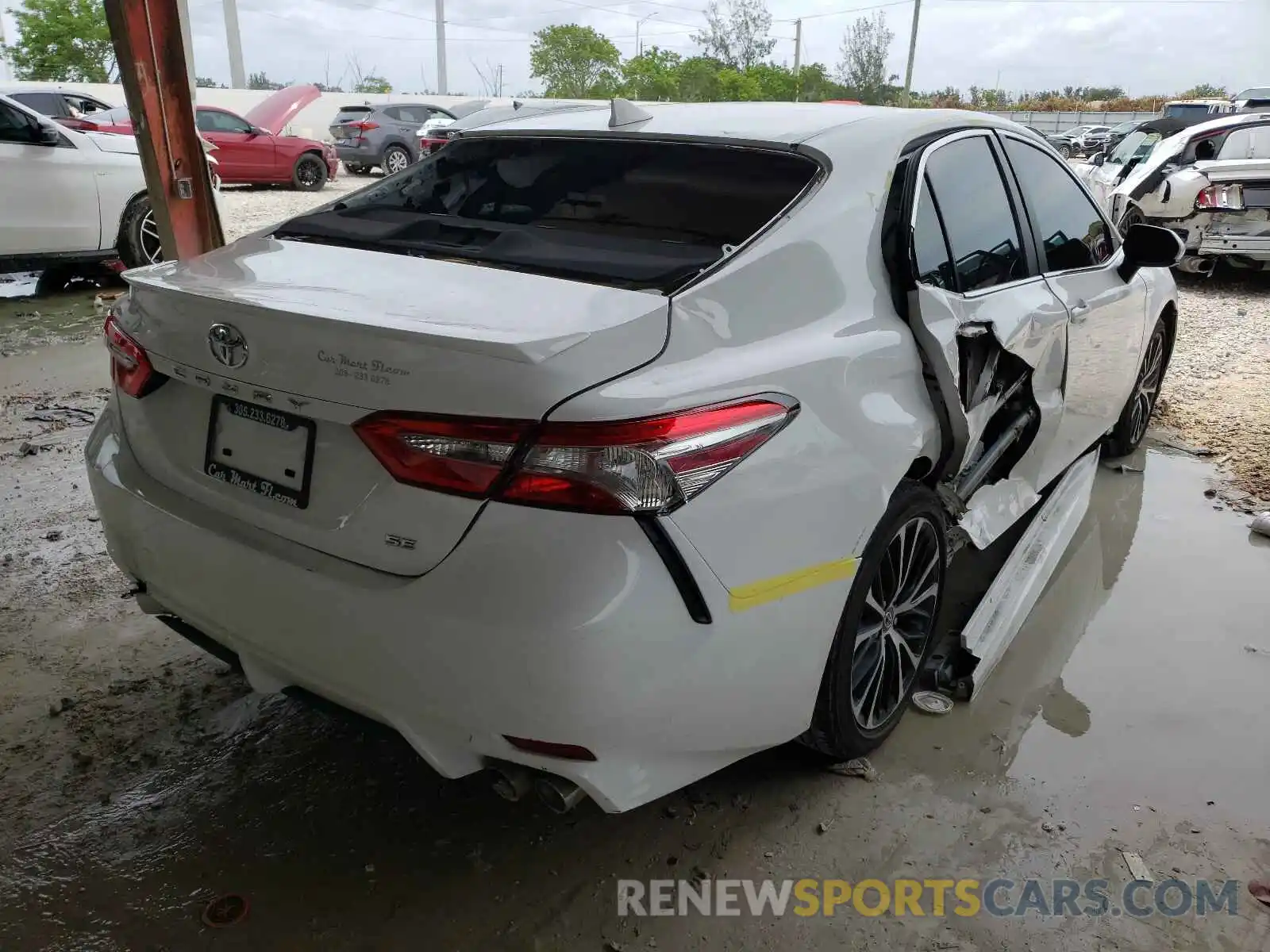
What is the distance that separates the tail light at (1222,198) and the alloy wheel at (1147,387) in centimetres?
495

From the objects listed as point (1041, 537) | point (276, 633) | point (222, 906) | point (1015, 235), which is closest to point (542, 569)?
point (276, 633)

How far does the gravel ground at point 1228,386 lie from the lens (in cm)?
477

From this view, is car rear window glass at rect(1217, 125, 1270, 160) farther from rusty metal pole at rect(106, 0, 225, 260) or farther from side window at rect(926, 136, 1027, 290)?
rusty metal pole at rect(106, 0, 225, 260)

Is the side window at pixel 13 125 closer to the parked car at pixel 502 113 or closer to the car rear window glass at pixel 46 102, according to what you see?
the parked car at pixel 502 113

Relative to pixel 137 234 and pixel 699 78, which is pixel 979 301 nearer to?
pixel 137 234

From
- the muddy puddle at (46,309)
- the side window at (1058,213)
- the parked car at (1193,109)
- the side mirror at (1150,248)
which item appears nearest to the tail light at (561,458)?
the side window at (1058,213)

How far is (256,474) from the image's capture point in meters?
1.94

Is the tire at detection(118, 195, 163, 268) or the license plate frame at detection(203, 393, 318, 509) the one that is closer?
the license plate frame at detection(203, 393, 318, 509)

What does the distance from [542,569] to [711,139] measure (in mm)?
1366

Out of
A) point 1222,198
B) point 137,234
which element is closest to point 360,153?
point 137,234

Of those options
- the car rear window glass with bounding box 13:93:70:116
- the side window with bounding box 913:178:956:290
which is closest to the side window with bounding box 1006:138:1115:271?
the side window with bounding box 913:178:956:290

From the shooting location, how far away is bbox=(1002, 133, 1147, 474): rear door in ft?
10.6

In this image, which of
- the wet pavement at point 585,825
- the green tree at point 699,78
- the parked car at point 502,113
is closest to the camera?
the wet pavement at point 585,825

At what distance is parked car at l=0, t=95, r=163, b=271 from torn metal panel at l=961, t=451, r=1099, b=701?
642 cm
